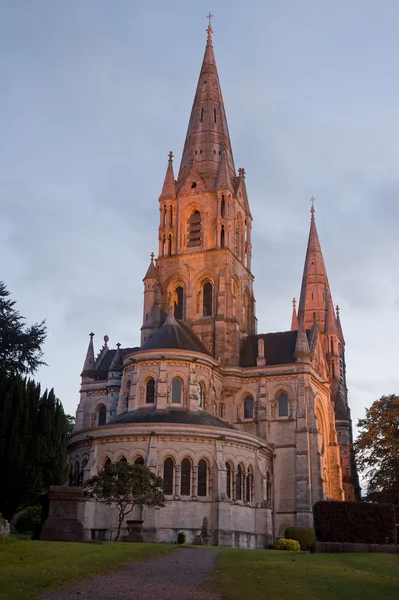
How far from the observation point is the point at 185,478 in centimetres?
4441

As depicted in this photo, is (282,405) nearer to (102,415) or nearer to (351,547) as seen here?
(102,415)

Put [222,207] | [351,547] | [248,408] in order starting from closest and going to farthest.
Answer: [351,547] → [248,408] → [222,207]

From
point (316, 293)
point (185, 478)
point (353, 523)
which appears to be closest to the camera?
point (353, 523)

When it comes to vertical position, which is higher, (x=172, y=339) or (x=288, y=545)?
(x=172, y=339)

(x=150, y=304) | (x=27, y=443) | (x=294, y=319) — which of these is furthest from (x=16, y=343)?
(x=294, y=319)

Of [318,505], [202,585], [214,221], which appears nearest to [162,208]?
[214,221]

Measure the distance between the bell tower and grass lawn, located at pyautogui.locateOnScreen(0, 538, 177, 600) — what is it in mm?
34809

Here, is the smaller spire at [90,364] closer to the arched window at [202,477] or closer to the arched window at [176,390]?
the arched window at [176,390]

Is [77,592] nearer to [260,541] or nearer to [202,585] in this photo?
[202,585]

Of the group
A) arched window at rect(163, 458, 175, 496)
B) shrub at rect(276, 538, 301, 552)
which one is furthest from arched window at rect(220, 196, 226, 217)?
shrub at rect(276, 538, 301, 552)

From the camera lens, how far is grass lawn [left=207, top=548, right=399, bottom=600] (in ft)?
58.7

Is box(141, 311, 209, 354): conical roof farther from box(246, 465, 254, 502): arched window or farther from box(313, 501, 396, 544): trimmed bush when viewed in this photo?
box(313, 501, 396, 544): trimmed bush

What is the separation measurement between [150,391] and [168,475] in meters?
8.99

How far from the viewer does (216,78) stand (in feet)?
240
